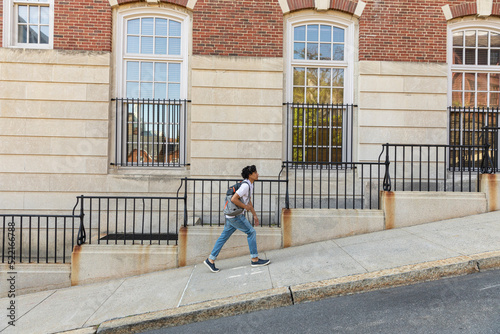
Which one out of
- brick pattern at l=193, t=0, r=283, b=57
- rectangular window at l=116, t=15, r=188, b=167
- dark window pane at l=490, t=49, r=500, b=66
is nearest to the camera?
brick pattern at l=193, t=0, r=283, b=57

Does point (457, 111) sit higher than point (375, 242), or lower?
→ higher

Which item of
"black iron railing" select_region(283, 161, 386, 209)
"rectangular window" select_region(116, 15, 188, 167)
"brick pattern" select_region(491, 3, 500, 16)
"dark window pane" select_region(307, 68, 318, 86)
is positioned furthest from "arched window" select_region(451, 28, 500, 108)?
"rectangular window" select_region(116, 15, 188, 167)

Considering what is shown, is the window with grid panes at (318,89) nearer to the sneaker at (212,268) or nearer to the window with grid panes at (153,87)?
the window with grid panes at (153,87)

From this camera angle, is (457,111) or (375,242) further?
(457,111)

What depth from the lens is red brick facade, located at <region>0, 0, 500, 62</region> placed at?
781 cm

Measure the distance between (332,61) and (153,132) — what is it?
494 centimetres

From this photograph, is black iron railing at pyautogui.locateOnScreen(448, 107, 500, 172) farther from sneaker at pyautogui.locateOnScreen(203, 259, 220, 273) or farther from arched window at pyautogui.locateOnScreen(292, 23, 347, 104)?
sneaker at pyautogui.locateOnScreen(203, 259, 220, 273)

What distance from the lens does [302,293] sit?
4.35m

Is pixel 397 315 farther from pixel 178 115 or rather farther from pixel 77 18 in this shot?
pixel 77 18

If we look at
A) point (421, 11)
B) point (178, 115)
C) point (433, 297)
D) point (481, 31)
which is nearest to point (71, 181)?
point (178, 115)

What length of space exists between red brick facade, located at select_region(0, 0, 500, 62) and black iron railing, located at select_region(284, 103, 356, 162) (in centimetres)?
147

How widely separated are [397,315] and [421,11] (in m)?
7.55

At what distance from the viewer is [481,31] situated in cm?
848

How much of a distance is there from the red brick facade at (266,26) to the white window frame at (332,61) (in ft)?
0.84
